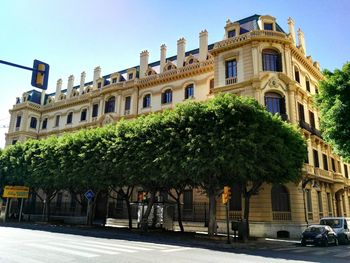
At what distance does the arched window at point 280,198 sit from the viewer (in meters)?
23.6

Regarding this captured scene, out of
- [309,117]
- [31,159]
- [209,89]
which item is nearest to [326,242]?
[309,117]

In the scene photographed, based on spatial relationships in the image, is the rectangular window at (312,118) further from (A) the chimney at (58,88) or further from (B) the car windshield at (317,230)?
(A) the chimney at (58,88)

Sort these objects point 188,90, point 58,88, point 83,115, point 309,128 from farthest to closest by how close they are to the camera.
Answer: point 58,88
point 83,115
point 188,90
point 309,128

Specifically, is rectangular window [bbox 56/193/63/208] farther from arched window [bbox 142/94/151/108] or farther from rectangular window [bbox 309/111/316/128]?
rectangular window [bbox 309/111/316/128]

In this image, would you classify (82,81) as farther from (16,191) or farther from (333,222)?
(333,222)

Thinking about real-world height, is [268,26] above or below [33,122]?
above

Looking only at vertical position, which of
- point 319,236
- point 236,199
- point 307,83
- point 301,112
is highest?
point 307,83

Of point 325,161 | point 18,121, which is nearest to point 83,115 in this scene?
point 18,121

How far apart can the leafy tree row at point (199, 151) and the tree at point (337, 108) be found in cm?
218

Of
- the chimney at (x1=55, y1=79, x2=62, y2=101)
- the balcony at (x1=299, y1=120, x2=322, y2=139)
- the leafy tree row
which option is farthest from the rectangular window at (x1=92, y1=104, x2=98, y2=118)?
the balcony at (x1=299, y1=120, x2=322, y2=139)

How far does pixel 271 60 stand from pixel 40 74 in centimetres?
2126

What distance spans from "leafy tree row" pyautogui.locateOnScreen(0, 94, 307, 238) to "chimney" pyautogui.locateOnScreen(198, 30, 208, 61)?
12720 mm

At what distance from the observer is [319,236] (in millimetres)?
17422

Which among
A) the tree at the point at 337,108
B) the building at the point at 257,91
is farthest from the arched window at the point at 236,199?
the tree at the point at 337,108
